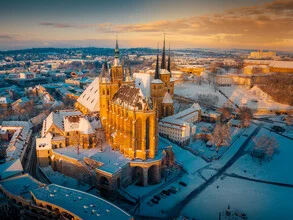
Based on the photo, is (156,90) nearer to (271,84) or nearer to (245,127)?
(245,127)

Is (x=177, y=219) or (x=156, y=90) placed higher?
(x=156, y=90)

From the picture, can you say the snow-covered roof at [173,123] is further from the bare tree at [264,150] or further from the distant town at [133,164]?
the bare tree at [264,150]

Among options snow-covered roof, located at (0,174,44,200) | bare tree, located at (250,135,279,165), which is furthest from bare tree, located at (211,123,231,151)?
snow-covered roof, located at (0,174,44,200)

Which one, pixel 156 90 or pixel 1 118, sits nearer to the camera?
pixel 156 90

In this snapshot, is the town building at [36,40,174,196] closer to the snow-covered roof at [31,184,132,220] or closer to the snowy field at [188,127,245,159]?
the snow-covered roof at [31,184,132,220]

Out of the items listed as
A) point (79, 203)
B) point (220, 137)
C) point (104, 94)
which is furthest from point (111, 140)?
point (220, 137)

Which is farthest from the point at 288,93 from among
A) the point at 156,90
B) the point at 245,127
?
the point at 156,90
